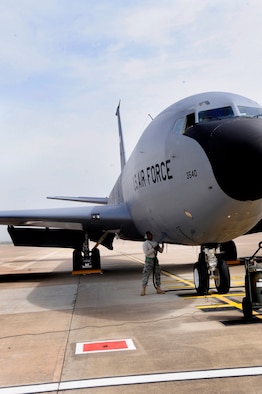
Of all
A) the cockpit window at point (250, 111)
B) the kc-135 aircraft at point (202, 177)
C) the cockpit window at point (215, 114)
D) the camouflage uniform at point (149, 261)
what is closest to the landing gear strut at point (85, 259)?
the kc-135 aircraft at point (202, 177)

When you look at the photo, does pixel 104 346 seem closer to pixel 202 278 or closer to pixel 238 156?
pixel 238 156

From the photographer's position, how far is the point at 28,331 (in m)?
7.67

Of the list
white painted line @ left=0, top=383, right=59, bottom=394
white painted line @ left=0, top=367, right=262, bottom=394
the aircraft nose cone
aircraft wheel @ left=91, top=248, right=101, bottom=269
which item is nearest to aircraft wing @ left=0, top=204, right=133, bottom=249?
aircraft wheel @ left=91, top=248, right=101, bottom=269

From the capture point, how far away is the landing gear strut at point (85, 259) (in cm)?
1794

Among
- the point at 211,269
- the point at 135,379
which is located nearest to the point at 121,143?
the point at 211,269

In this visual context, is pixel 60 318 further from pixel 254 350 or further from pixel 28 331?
pixel 254 350

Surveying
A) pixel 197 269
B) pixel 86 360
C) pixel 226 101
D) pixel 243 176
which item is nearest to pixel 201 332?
pixel 86 360

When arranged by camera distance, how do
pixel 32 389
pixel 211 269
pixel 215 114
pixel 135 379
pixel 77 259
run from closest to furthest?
pixel 32 389 → pixel 135 379 → pixel 215 114 → pixel 211 269 → pixel 77 259

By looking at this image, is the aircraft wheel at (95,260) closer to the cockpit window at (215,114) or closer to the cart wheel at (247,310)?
the cockpit window at (215,114)

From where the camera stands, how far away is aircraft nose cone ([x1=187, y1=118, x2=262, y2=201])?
7.77m

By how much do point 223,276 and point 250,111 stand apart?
12.2 feet

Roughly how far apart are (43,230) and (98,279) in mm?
3870

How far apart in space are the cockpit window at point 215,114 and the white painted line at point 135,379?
Result: 5.87m

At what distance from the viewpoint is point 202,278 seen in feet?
33.7
